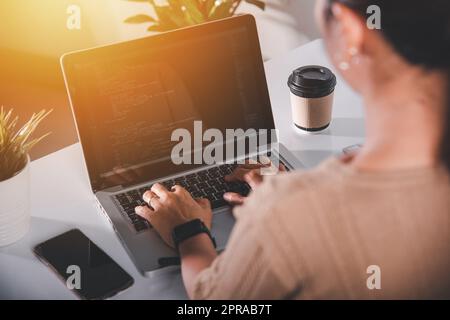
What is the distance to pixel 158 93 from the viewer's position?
1238 millimetres

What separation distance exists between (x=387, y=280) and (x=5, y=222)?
2.39ft

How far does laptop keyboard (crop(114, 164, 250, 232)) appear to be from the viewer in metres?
1.19

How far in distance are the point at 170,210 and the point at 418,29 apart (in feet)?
2.09

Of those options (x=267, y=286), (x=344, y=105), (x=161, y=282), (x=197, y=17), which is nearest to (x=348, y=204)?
(x=267, y=286)

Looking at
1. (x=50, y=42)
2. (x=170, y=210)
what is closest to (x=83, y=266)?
(x=170, y=210)

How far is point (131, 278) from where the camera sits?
1052 mm

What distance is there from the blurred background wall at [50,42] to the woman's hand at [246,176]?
118 cm

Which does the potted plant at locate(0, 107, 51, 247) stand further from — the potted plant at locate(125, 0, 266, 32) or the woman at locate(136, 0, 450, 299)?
the potted plant at locate(125, 0, 266, 32)

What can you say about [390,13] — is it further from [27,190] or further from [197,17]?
[197,17]

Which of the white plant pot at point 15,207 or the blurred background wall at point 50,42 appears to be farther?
the blurred background wall at point 50,42

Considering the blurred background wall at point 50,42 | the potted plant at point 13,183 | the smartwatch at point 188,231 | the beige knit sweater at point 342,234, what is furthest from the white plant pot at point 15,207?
the blurred background wall at point 50,42

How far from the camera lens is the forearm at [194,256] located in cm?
100

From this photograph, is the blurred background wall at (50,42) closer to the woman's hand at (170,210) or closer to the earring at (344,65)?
the woman's hand at (170,210)

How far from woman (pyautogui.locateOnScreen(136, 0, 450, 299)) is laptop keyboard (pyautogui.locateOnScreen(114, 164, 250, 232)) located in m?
0.43
